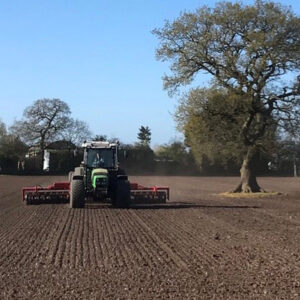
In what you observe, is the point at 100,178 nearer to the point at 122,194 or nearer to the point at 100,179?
the point at 100,179

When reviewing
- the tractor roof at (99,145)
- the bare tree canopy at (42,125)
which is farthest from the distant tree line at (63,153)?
the tractor roof at (99,145)

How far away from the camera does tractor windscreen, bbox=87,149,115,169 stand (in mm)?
23844

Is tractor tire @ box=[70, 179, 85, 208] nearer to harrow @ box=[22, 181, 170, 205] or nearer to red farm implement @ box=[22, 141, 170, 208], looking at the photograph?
red farm implement @ box=[22, 141, 170, 208]

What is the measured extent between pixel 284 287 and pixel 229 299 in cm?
114

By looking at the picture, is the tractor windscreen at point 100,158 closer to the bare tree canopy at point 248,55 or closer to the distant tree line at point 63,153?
the bare tree canopy at point 248,55

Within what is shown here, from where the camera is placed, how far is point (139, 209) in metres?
22.9

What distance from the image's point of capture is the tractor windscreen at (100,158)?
78.2ft

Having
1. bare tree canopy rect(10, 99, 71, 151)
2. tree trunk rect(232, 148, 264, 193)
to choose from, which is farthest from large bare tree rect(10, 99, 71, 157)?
tree trunk rect(232, 148, 264, 193)

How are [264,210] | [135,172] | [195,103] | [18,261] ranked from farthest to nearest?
1. [135,172]
2. [195,103]
3. [264,210]
4. [18,261]

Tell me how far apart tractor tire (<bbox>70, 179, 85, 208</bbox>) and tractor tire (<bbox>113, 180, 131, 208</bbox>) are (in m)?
1.39

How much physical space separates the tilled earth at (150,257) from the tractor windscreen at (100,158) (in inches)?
188

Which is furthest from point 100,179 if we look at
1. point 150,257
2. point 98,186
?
point 150,257

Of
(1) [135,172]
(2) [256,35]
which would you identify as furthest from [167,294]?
(1) [135,172]

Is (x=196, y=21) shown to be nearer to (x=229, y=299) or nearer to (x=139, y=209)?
(x=139, y=209)
